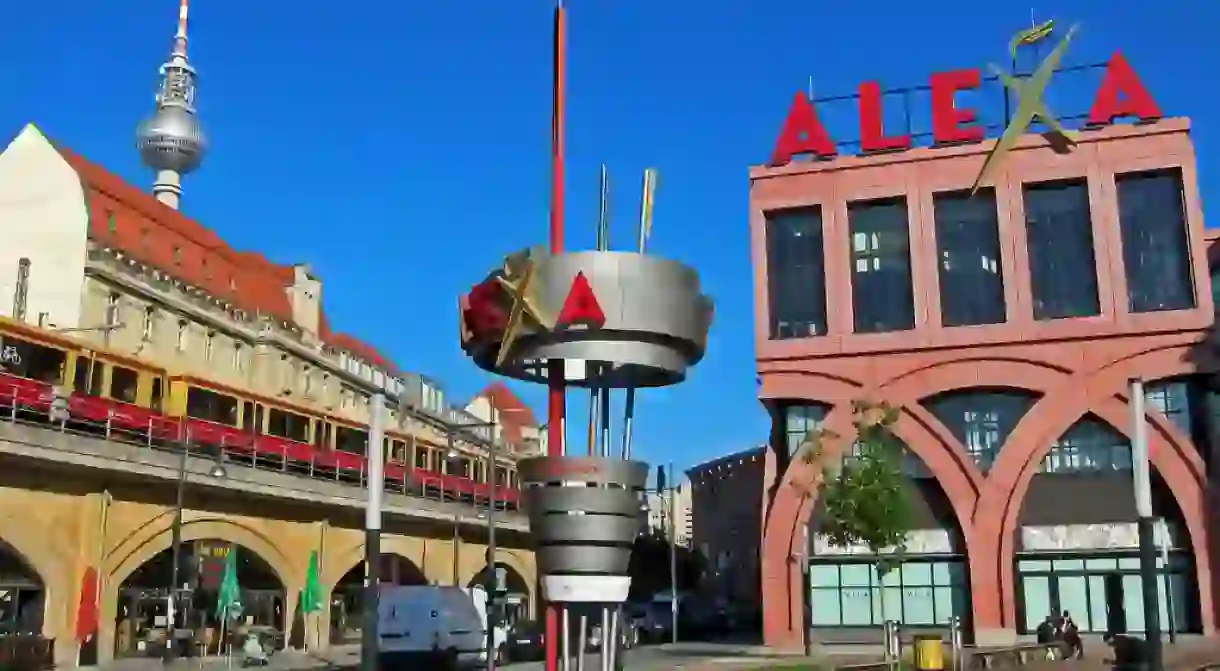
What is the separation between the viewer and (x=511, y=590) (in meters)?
75.8

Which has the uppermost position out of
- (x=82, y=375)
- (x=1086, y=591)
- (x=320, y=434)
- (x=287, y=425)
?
(x=82, y=375)

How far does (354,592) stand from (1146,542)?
43.3 metres

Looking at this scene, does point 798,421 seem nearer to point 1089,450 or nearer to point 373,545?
point 1089,450

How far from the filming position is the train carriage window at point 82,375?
35.6 metres

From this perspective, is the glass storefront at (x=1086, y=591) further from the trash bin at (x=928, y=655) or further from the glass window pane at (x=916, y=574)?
the trash bin at (x=928, y=655)

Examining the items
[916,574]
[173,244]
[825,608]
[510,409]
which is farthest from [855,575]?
[510,409]

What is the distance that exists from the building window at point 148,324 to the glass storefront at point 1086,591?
127ft

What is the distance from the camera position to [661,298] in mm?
21344

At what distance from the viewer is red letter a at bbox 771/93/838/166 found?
49.3m

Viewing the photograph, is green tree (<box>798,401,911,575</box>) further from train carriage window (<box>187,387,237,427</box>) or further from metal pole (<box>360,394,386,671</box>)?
train carriage window (<box>187,387,237,427</box>)

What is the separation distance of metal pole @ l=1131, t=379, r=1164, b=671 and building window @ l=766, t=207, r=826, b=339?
24.3 metres

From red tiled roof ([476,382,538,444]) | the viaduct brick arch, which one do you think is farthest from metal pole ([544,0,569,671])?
red tiled roof ([476,382,538,444])

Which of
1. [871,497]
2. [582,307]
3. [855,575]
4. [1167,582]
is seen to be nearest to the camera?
[582,307]

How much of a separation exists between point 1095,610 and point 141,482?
34979 mm
